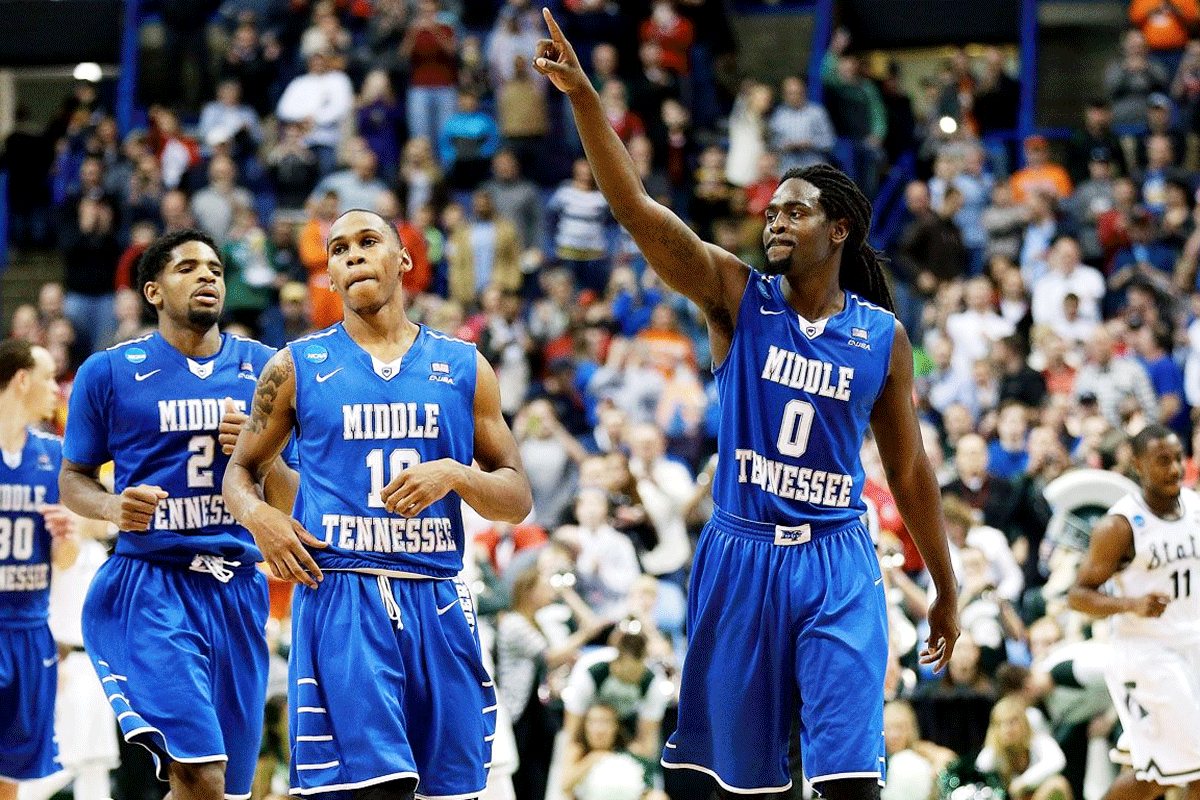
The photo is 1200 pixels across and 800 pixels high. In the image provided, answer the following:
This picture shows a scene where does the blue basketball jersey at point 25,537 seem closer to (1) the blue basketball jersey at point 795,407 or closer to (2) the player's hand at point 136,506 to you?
(2) the player's hand at point 136,506

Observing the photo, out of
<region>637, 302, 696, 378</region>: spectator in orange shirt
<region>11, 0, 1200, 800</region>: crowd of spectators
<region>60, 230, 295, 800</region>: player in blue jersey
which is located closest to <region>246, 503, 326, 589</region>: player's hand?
<region>60, 230, 295, 800</region>: player in blue jersey

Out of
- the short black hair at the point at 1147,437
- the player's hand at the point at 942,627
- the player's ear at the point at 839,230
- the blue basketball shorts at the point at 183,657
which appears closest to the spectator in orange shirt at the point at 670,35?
the short black hair at the point at 1147,437

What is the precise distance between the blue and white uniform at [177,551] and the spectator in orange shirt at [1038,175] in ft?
37.1

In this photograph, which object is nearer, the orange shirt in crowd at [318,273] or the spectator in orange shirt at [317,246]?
the orange shirt in crowd at [318,273]

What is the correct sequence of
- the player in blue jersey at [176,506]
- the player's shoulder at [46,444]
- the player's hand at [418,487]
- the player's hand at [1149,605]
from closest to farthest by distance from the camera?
the player's hand at [418,487] → the player in blue jersey at [176,506] → the player's hand at [1149,605] → the player's shoulder at [46,444]

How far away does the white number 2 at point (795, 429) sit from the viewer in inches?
255

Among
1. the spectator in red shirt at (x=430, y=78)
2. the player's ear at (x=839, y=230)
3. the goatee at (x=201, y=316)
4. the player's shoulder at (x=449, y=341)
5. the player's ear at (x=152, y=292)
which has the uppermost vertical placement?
the spectator in red shirt at (x=430, y=78)

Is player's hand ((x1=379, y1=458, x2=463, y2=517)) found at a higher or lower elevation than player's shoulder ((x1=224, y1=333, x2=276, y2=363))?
lower

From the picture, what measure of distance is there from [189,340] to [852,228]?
8.75ft

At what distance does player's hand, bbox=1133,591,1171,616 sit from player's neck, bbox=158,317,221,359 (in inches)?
169

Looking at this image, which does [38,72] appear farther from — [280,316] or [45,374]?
[45,374]

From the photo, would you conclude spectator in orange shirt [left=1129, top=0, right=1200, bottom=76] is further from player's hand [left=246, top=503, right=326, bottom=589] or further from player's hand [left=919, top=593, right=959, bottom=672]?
player's hand [left=246, top=503, right=326, bottom=589]

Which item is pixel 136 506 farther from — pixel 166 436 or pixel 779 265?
pixel 779 265

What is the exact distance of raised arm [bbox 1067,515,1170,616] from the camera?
342 inches
